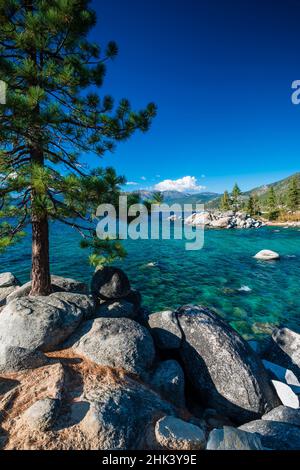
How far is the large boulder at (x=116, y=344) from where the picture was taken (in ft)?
17.3

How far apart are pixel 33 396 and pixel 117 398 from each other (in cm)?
156

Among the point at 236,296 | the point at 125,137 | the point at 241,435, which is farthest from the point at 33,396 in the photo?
the point at 236,296

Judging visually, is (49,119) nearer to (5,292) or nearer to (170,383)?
(170,383)

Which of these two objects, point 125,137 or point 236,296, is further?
point 236,296

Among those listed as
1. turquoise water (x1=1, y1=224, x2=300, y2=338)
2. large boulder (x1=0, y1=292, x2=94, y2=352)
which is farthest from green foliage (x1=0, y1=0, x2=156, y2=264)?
turquoise water (x1=1, y1=224, x2=300, y2=338)

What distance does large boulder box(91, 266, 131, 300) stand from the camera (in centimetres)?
782

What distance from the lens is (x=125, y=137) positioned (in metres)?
6.73

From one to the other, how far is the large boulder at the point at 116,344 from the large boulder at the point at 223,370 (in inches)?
50.9

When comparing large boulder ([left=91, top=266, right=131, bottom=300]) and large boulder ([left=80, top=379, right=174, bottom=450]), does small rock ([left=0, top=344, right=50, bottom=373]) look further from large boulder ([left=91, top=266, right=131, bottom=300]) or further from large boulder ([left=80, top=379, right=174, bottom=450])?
large boulder ([left=91, top=266, right=131, bottom=300])

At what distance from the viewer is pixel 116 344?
17.9 feet

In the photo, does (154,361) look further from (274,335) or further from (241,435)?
(274,335)

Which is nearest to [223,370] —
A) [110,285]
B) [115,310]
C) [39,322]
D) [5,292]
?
[115,310]

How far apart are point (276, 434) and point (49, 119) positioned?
7755 mm
